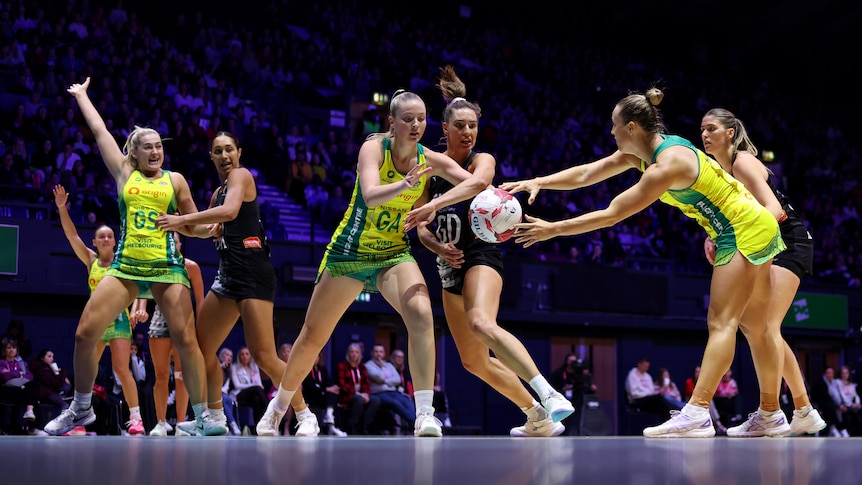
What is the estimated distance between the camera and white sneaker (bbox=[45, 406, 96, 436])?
5672 millimetres

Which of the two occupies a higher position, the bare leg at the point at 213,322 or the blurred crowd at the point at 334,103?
the blurred crowd at the point at 334,103

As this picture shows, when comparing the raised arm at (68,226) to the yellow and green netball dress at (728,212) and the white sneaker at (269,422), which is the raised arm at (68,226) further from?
the yellow and green netball dress at (728,212)

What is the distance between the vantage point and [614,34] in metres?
27.4

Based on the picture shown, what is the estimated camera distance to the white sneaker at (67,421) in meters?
5.67

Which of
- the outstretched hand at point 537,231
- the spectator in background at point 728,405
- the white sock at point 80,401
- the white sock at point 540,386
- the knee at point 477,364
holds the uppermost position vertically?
the outstretched hand at point 537,231

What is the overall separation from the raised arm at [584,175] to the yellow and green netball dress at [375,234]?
596mm

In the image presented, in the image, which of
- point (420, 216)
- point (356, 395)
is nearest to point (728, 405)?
point (356, 395)

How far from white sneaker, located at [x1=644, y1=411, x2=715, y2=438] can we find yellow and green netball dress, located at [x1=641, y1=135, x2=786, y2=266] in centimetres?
82

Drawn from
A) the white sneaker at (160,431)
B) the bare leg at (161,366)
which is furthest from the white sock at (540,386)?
the bare leg at (161,366)

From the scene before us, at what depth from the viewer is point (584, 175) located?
18.6ft

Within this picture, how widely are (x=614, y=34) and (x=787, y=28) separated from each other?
5.13m

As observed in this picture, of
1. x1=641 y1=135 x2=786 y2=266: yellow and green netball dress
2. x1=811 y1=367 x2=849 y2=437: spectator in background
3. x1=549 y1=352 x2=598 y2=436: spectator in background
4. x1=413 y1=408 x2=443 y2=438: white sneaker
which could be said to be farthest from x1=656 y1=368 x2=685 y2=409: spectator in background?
x1=413 y1=408 x2=443 y2=438: white sneaker

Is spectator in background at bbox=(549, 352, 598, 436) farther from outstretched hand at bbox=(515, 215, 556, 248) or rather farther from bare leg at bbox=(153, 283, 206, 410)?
outstretched hand at bbox=(515, 215, 556, 248)

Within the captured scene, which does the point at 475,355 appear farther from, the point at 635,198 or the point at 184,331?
the point at 184,331
